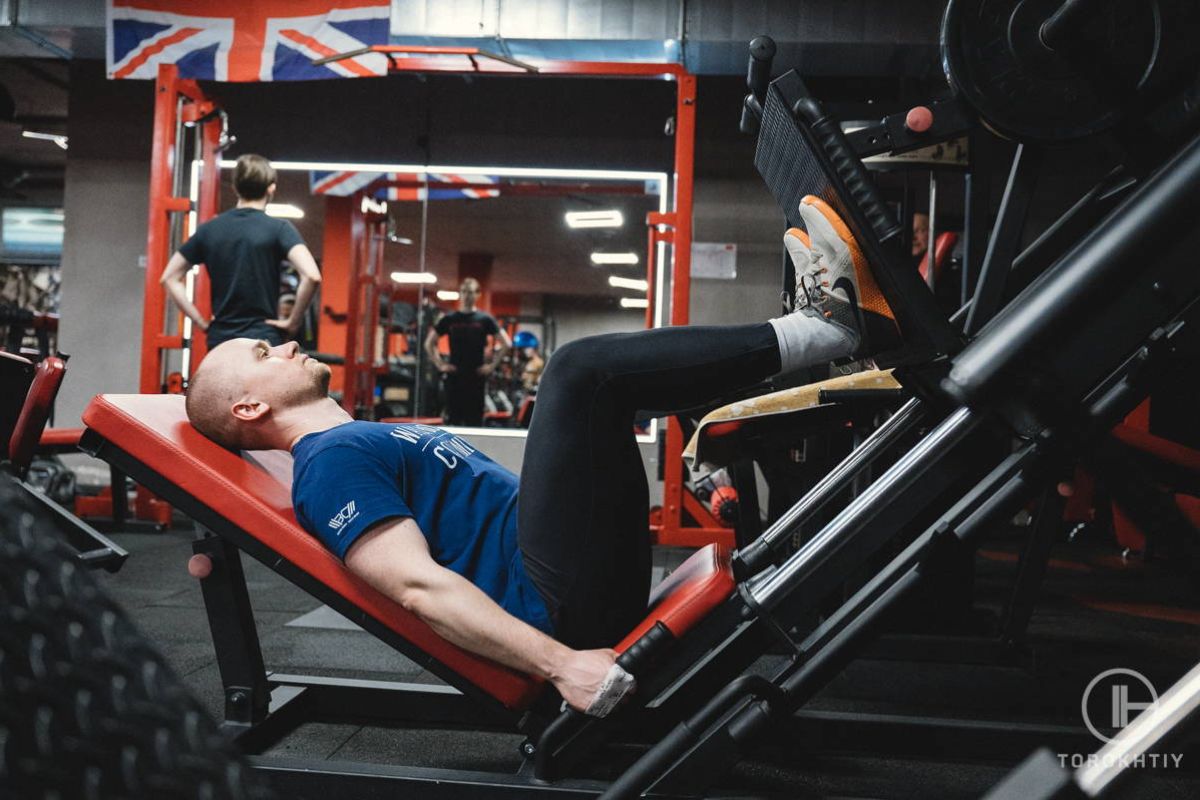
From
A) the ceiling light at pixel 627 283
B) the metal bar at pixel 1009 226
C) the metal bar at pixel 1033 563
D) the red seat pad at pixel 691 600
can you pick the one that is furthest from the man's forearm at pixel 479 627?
the ceiling light at pixel 627 283

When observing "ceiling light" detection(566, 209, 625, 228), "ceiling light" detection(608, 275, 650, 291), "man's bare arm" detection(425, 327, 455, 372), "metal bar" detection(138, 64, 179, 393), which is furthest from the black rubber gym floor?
"ceiling light" detection(608, 275, 650, 291)

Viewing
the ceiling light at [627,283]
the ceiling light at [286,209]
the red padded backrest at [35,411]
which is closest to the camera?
the red padded backrest at [35,411]

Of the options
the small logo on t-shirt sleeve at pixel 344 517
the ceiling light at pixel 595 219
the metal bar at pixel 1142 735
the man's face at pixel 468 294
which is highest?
the ceiling light at pixel 595 219

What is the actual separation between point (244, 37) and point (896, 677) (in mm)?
3991

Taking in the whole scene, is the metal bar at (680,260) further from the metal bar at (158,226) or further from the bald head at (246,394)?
the bald head at (246,394)

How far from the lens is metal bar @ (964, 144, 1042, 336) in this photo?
147cm

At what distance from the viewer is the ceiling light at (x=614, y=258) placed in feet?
41.4

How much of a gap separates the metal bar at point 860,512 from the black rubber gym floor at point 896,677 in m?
0.42

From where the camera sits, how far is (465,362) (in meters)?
6.38

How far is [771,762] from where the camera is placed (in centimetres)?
164

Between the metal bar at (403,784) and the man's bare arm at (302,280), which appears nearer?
the metal bar at (403,784)

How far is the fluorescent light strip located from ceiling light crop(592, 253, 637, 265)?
695 centimetres

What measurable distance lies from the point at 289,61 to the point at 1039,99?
3773 mm

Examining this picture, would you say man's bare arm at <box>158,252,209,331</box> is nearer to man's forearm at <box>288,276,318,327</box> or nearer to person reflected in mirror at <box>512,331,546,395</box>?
man's forearm at <box>288,276,318,327</box>
